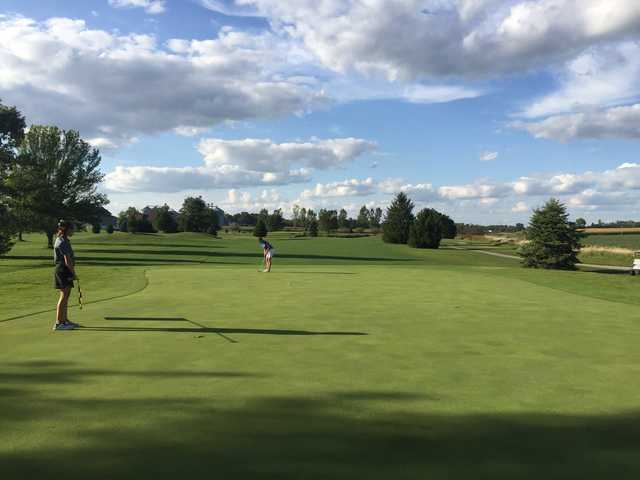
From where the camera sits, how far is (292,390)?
632 centimetres

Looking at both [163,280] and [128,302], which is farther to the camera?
[163,280]

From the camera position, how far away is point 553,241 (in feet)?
149

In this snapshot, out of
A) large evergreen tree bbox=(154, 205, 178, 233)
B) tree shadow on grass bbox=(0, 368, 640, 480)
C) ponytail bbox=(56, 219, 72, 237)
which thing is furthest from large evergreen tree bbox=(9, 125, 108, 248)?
large evergreen tree bbox=(154, 205, 178, 233)

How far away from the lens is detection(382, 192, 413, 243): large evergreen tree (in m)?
95.8

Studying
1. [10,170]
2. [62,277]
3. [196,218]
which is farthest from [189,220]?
[62,277]

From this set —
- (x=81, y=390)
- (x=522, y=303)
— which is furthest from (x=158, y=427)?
(x=522, y=303)

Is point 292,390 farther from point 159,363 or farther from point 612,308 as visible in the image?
point 612,308

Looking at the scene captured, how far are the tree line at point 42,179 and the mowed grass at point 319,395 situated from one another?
118 feet

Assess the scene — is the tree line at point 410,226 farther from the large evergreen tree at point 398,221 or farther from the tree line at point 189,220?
the tree line at point 189,220

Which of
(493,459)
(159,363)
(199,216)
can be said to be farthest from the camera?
(199,216)

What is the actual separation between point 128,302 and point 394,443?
1228 centimetres

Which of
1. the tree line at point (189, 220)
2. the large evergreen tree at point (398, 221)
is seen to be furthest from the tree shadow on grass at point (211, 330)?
the tree line at point (189, 220)

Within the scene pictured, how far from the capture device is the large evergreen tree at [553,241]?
148ft

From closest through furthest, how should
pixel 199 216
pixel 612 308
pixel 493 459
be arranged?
pixel 493 459 → pixel 612 308 → pixel 199 216
